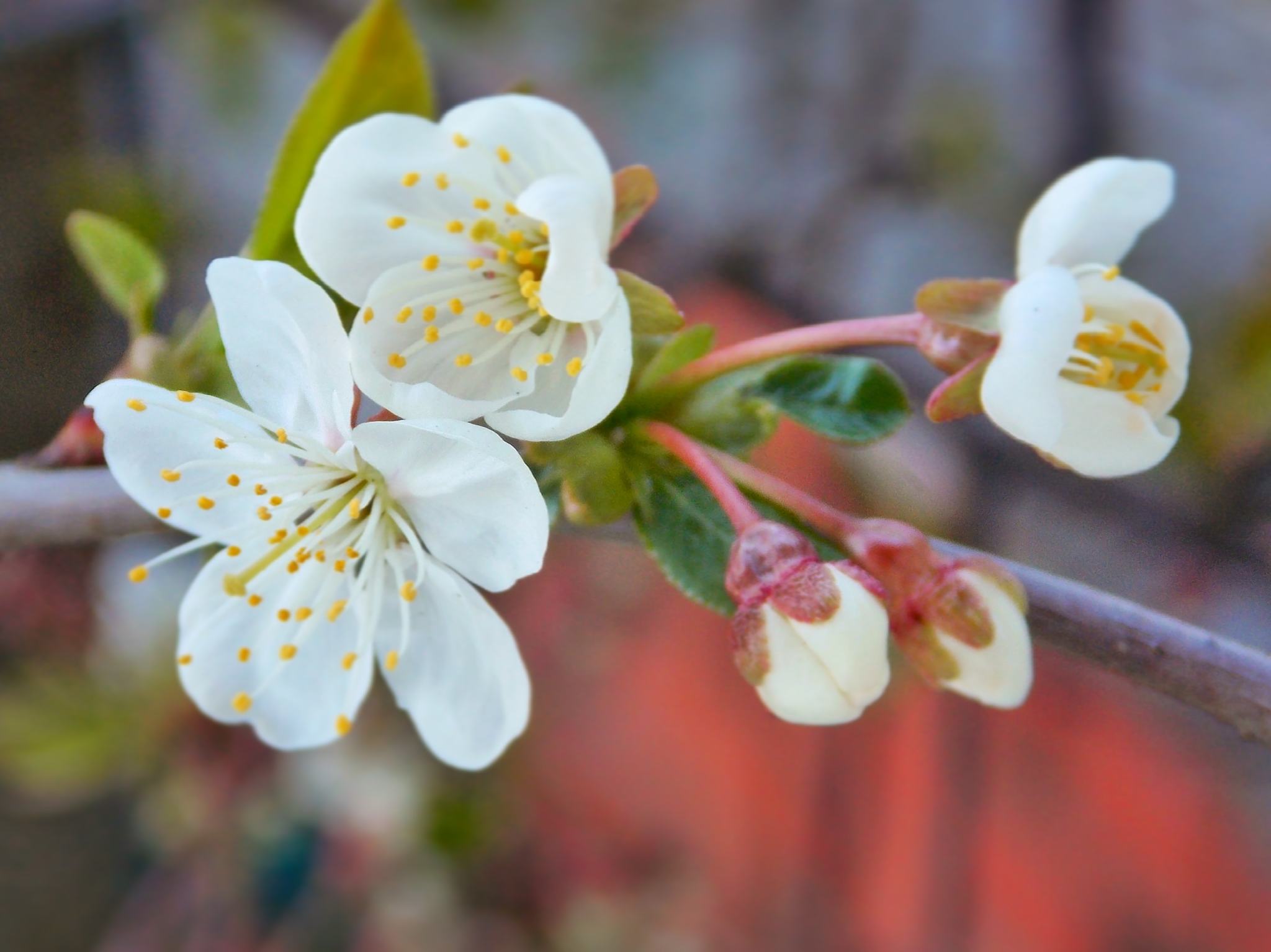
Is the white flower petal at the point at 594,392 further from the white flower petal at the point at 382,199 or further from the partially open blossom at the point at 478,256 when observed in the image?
the white flower petal at the point at 382,199

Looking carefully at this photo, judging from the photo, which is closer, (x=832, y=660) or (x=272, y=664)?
(x=832, y=660)

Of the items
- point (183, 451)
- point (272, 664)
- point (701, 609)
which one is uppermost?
point (183, 451)

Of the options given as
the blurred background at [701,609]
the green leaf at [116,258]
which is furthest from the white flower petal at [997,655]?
the blurred background at [701,609]

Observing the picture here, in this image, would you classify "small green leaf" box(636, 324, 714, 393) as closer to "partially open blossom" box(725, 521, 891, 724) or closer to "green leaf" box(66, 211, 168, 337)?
"partially open blossom" box(725, 521, 891, 724)

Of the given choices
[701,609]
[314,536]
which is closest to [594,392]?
[314,536]

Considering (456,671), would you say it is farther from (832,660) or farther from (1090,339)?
(1090,339)

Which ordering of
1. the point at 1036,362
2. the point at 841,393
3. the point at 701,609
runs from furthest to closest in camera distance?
the point at 701,609
the point at 841,393
the point at 1036,362

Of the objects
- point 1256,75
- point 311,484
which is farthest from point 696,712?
point 311,484

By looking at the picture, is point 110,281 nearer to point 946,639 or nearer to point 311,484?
point 311,484
